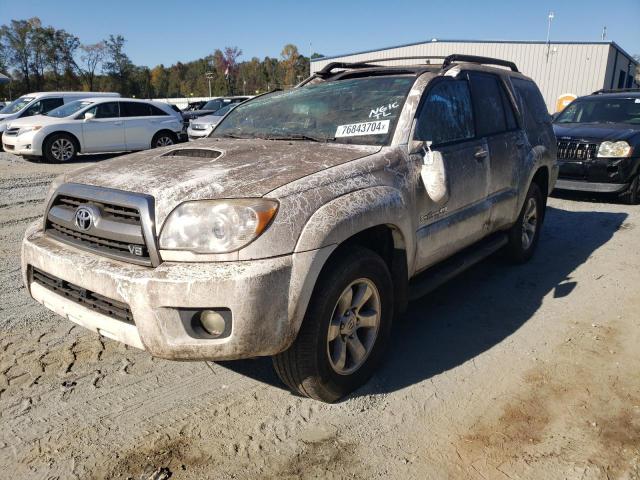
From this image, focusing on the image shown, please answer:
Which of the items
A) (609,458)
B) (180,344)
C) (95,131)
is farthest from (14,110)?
(609,458)

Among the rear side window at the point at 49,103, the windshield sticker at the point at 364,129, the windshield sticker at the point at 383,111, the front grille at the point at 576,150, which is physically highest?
the rear side window at the point at 49,103

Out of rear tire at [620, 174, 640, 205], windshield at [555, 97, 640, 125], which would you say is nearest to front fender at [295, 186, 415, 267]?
rear tire at [620, 174, 640, 205]

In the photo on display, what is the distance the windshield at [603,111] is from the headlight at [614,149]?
1046 mm

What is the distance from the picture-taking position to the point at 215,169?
260 cm

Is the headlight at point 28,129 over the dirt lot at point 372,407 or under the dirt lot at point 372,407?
over

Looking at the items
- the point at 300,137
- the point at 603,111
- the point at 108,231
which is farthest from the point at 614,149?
the point at 108,231

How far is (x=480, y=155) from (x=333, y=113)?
1182 mm

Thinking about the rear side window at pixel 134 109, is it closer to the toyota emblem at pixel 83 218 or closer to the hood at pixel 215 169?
the hood at pixel 215 169

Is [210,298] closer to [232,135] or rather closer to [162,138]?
[232,135]

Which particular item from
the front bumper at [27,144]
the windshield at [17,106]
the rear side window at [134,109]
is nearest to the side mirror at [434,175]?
the front bumper at [27,144]

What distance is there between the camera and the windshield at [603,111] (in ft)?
27.8

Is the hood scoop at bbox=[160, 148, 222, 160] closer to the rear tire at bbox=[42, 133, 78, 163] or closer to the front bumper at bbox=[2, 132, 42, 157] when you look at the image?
the front bumper at bbox=[2, 132, 42, 157]

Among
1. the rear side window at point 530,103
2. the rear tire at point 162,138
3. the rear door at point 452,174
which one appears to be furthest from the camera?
the rear tire at point 162,138

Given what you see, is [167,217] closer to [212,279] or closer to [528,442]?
[212,279]
